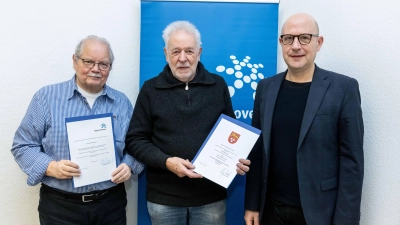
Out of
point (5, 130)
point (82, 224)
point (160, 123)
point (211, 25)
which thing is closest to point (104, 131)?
point (160, 123)

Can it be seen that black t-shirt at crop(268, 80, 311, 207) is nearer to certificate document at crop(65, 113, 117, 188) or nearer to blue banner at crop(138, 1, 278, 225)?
blue banner at crop(138, 1, 278, 225)

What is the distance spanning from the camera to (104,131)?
1.62 m

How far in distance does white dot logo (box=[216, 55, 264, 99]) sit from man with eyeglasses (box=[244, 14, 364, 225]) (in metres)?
0.62

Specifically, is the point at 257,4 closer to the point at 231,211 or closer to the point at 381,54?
the point at 381,54

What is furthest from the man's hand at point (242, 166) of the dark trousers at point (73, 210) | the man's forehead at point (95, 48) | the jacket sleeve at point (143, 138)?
the man's forehead at point (95, 48)

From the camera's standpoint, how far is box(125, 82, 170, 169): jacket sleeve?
1679mm

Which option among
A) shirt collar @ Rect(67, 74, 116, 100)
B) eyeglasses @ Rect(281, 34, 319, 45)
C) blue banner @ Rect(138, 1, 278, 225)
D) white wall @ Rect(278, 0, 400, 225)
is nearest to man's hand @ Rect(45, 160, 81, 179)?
shirt collar @ Rect(67, 74, 116, 100)

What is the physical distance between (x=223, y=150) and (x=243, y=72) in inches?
33.5

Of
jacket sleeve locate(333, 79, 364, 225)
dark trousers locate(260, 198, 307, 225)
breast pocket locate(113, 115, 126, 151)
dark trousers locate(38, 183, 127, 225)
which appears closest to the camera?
jacket sleeve locate(333, 79, 364, 225)

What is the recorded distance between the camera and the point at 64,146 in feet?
5.34

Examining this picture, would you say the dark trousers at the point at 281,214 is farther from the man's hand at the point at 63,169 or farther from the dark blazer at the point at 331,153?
the man's hand at the point at 63,169

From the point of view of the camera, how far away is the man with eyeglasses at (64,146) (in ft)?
5.25

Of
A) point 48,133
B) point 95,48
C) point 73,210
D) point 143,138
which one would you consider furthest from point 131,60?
point 73,210

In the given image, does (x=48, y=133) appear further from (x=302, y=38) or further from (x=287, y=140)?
(x=302, y=38)
